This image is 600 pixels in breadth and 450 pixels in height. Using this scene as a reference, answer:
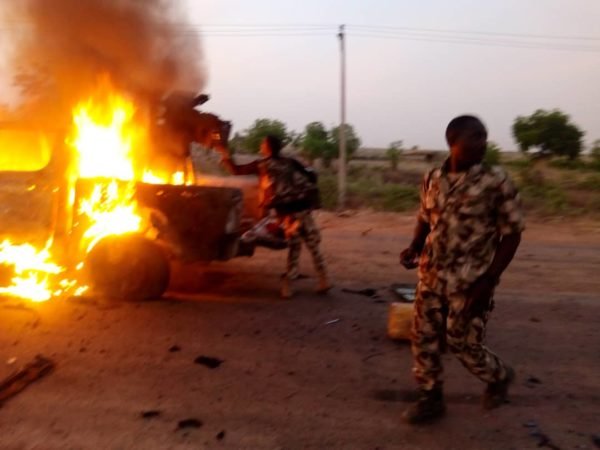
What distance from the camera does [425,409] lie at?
13.4 ft

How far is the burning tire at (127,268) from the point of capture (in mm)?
6633

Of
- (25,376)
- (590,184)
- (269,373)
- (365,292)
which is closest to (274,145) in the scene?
(365,292)

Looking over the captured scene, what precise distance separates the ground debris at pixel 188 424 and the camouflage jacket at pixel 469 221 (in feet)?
5.15

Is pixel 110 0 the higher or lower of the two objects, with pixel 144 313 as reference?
higher

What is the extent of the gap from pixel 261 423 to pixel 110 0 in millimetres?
6664

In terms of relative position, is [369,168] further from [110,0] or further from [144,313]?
[144,313]

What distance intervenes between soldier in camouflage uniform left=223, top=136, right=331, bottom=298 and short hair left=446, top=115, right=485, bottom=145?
339 cm

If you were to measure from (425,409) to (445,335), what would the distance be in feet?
1.48

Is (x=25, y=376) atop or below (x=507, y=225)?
below

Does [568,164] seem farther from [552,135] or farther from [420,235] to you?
[420,235]

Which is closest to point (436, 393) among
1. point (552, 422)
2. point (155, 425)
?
point (552, 422)

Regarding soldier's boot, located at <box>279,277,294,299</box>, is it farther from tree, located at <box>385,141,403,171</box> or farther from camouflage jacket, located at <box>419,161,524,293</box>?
tree, located at <box>385,141,403,171</box>

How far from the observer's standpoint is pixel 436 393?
13.5ft

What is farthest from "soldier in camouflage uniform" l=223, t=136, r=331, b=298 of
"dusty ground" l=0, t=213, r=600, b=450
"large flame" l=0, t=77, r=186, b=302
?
"large flame" l=0, t=77, r=186, b=302
